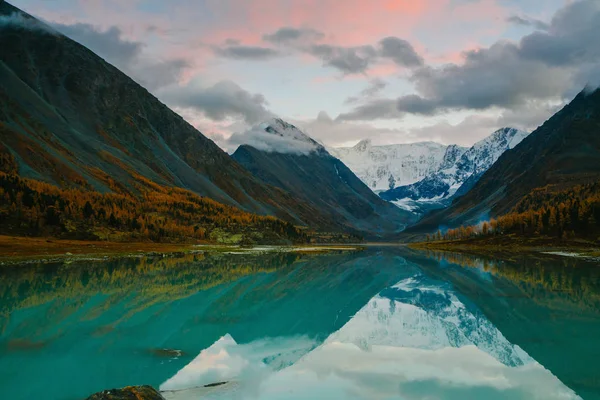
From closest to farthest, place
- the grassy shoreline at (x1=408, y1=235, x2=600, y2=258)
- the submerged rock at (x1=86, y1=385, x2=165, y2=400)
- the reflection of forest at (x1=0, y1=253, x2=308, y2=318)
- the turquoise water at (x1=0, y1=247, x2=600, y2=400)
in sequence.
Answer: the submerged rock at (x1=86, y1=385, x2=165, y2=400), the turquoise water at (x1=0, y1=247, x2=600, y2=400), the reflection of forest at (x1=0, y1=253, x2=308, y2=318), the grassy shoreline at (x1=408, y1=235, x2=600, y2=258)

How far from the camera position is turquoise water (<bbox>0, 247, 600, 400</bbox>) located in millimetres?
20141

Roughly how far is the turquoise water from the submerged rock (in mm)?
2883

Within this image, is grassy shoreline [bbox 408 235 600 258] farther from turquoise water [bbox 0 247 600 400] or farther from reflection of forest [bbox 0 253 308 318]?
reflection of forest [bbox 0 253 308 318]

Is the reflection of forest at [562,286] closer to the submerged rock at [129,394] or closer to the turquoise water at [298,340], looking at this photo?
the turquoise water at [298,340]

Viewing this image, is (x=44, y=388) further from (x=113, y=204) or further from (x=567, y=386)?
(x=113, y=204)

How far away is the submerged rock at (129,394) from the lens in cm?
1452

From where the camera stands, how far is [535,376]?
2167 cm

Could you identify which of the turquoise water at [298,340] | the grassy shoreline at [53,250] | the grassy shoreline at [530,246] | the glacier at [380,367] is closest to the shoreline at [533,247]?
the grassy shoreline at [530,246]

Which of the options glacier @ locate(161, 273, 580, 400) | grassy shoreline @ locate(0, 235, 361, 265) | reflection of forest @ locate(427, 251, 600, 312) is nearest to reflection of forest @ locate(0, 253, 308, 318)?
glacier @ locate(161, 273, 580, 400)

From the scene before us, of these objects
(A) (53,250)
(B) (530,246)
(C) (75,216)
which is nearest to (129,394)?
(A) (53,250)

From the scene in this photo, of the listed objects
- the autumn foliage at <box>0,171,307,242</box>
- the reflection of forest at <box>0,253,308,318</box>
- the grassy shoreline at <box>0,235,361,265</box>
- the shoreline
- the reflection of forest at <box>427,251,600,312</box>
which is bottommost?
the shoreline

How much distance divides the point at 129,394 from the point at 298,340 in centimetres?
1649

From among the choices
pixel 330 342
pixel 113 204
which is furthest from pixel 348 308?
pixel 113 204

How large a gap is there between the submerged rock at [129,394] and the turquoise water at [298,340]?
288cm
